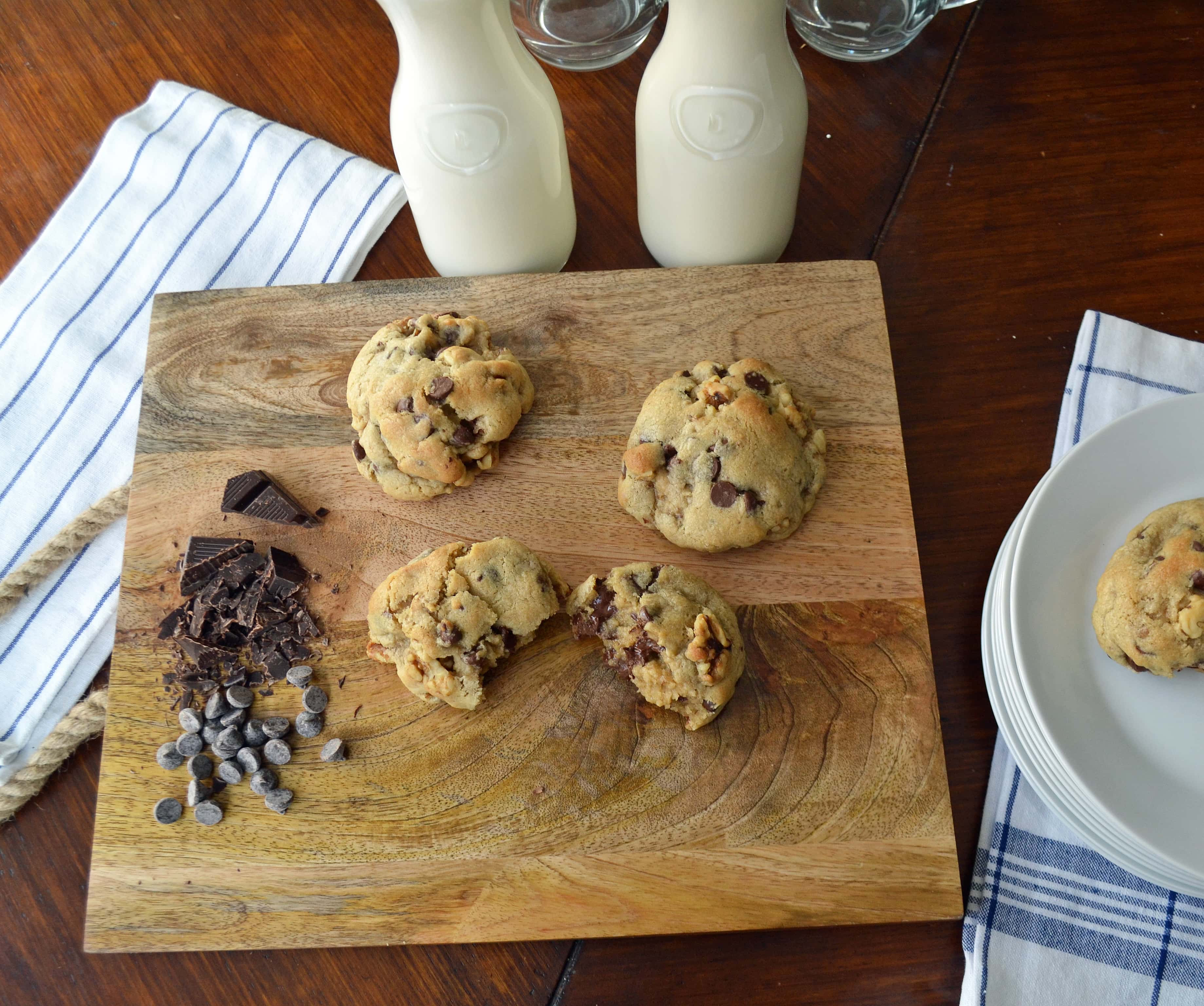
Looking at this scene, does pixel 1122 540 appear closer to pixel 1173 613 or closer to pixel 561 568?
pixel 1173 613

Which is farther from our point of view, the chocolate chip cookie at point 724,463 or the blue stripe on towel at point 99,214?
the blue stripe on towel at point 99,214

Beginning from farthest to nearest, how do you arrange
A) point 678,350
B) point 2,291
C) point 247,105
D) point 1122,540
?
point 247,105, point 2,291, point 678,350, point 1122,540

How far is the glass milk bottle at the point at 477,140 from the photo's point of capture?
44.1 inches

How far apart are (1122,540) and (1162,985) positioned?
549mm

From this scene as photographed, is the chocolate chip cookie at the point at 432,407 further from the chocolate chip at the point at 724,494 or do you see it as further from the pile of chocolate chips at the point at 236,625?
the chocolate chip at the point at 724,494

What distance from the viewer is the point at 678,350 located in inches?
52.9

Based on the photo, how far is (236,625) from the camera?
125 cm

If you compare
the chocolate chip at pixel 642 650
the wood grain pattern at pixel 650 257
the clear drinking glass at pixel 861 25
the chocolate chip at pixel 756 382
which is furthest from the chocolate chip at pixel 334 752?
the clear drinking glass at pixel 861 25

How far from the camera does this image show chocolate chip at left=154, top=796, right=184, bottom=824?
46.3 inches

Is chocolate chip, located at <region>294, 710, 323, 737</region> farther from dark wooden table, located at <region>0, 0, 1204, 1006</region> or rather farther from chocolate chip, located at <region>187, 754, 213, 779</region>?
dark wooden table, located at <region>0, 0, 1204, 1006</region>

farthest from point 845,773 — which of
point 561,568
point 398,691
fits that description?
point 398,691

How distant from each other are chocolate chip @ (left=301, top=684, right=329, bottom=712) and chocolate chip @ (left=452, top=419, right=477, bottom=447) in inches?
14.6

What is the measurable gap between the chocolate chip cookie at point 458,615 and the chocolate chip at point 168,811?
1.01 ft

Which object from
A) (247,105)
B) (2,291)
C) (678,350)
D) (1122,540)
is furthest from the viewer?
(247,105)
